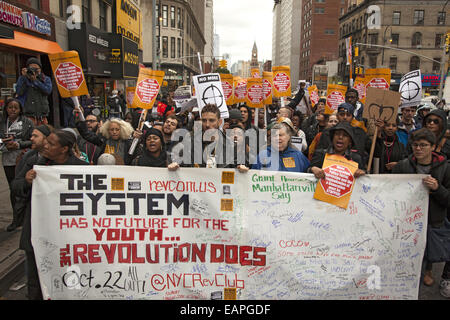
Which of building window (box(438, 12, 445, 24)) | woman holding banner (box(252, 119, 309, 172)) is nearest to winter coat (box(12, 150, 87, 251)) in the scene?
woman holding banner (box(252, 119, 309, 172))

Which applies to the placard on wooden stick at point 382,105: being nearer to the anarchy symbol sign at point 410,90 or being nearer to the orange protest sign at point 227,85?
the anarchy symbol sign at point 410,90

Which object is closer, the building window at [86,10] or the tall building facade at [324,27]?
the building window at [86,10]

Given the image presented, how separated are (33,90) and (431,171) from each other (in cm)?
695

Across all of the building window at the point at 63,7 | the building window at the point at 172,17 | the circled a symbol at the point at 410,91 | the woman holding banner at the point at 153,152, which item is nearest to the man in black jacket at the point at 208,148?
the woman holding banner at the point at 153,152

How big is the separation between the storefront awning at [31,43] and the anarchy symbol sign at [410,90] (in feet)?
32.1

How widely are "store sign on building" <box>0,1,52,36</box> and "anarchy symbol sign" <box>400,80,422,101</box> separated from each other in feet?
32.4

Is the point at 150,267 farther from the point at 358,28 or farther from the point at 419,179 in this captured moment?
the point at 358,28

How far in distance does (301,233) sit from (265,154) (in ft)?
3.74

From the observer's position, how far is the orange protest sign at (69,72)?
4.83 m

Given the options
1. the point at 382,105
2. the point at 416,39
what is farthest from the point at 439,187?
the point at 416,39

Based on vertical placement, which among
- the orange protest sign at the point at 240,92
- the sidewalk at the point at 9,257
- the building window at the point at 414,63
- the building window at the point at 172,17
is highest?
the building window at the point at 172,17

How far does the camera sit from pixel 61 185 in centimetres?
316

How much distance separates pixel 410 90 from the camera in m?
5.80
